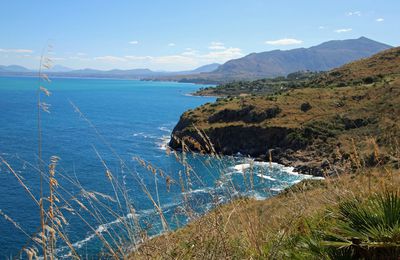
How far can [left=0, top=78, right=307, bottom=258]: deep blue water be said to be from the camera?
4.20 metres

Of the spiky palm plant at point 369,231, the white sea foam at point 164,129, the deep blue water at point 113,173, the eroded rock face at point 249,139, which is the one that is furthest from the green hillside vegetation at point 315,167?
the white sea foam at point 164,129

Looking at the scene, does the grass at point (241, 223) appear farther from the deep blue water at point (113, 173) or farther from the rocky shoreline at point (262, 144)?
the rocky shoreline at point (262, 144)

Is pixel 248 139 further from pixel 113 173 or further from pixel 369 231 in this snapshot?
pixel 369 231

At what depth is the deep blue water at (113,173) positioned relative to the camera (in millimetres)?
4195

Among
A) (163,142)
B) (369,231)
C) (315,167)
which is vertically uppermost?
(369,231)

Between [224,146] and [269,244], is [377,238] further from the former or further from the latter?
[224,146]

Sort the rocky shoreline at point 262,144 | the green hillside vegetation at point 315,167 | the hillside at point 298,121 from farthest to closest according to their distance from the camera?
the rocky shoreline at point 262,144
the hillside at point 298,121
the green hillside vegetation at point 315,167

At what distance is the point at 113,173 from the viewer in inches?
1352

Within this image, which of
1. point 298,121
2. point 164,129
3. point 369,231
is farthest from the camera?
point 164,129

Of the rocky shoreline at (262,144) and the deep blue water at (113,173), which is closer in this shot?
the deep blue water at (113,173)

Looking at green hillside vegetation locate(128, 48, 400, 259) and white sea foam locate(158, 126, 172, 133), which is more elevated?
green hillside vegetation locate(128, 48, 400, 259)

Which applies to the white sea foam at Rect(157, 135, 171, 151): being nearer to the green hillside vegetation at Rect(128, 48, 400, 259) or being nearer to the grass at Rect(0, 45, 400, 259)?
the green hillside vegetation at Rect(128, 48, 400, 259)

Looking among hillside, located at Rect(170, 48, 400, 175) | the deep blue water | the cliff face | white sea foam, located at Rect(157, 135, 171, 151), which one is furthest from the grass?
white sea foam, located at Rect(157, 135, 171, 151)

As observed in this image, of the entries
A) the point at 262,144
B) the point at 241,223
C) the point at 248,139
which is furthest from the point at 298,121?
the point at 241,223
